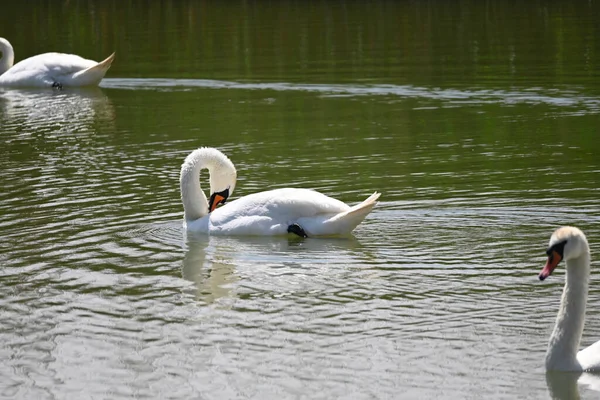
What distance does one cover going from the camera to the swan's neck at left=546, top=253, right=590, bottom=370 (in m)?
8.00

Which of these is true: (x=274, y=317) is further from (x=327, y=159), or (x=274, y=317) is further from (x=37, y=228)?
(x=327, y=159)

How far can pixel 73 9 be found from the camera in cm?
4109

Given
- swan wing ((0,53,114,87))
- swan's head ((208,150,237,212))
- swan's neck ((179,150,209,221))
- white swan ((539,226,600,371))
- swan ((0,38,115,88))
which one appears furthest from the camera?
swan wing ((0,53,114,87))

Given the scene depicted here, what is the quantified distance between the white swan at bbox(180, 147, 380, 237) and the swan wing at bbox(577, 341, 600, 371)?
12.3 ft

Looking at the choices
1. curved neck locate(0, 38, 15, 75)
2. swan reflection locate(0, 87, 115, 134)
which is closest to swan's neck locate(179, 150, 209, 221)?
swan reflection locate(0, 87, 115, 134)

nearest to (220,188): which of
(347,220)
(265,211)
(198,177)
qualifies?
(198,177)

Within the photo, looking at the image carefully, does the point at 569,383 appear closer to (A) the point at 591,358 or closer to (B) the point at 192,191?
(A) the point at 591,358

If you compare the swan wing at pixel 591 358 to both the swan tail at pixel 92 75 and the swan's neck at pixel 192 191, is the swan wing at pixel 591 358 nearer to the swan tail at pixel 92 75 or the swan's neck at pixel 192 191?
the swan's neck at pixel 192 191

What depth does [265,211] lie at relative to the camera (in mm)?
12305

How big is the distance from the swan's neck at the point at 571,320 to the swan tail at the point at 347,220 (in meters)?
3.74

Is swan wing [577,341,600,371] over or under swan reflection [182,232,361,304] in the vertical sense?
over

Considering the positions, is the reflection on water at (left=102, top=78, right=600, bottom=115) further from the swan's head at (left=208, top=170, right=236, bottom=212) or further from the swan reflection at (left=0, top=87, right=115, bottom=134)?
the swan's head at (left=208, top=170, right=236, bottom=212)

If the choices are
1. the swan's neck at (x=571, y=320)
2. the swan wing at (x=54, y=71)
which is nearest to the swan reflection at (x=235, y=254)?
the swan's neck at (x=571, y=320)

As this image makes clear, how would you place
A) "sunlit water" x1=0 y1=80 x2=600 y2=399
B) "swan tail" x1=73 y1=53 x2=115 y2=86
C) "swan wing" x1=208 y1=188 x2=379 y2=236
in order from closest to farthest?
"sunlit water" x1=0 y1=80 x2=600 y2=399
"swan wing" x1=208 y1=188 x2=379 y2=236
"swan tail" x1=73 y1=53 x2=115 y2=86
